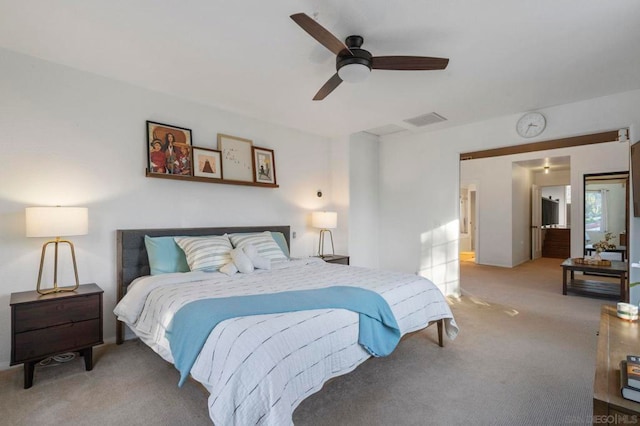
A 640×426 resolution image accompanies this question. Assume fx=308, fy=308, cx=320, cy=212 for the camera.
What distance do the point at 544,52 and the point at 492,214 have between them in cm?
590

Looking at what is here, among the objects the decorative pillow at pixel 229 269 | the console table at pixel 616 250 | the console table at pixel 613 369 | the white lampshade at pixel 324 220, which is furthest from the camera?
the console table at pixel 616 250

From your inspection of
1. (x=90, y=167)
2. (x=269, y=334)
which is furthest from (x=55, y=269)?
(x=269, y=334)

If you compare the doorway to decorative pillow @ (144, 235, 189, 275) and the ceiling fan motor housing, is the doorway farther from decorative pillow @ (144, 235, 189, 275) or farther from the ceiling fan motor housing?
decorative pillow @ (144, 235, 189, 275)

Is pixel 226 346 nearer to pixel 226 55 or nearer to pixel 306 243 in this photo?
pixel 226 55

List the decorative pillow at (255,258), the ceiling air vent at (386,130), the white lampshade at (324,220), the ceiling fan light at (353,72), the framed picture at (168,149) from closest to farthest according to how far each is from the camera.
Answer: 1. the ceiling fan light at (353,72)
2. the decorative pillow at (255,258)
3. the framed picture at (168,149)
4. the white lampshade at (324,220)
5. the ceiling air vent at (386,130)

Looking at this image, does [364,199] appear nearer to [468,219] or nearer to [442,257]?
[442,257]

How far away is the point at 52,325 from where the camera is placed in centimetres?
236

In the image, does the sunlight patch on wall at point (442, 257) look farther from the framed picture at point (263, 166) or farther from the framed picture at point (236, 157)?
the framed picture at point (236, 157)

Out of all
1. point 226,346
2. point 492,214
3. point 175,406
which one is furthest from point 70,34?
point 492,214

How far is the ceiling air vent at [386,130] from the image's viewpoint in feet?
16.5

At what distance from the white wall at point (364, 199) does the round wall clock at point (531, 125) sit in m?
2.29

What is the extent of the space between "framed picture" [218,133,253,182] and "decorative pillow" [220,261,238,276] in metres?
1.32

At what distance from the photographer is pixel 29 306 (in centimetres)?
227

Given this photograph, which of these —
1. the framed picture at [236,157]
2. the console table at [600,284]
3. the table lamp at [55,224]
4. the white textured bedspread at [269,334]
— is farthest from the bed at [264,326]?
the console table at [600,284]
